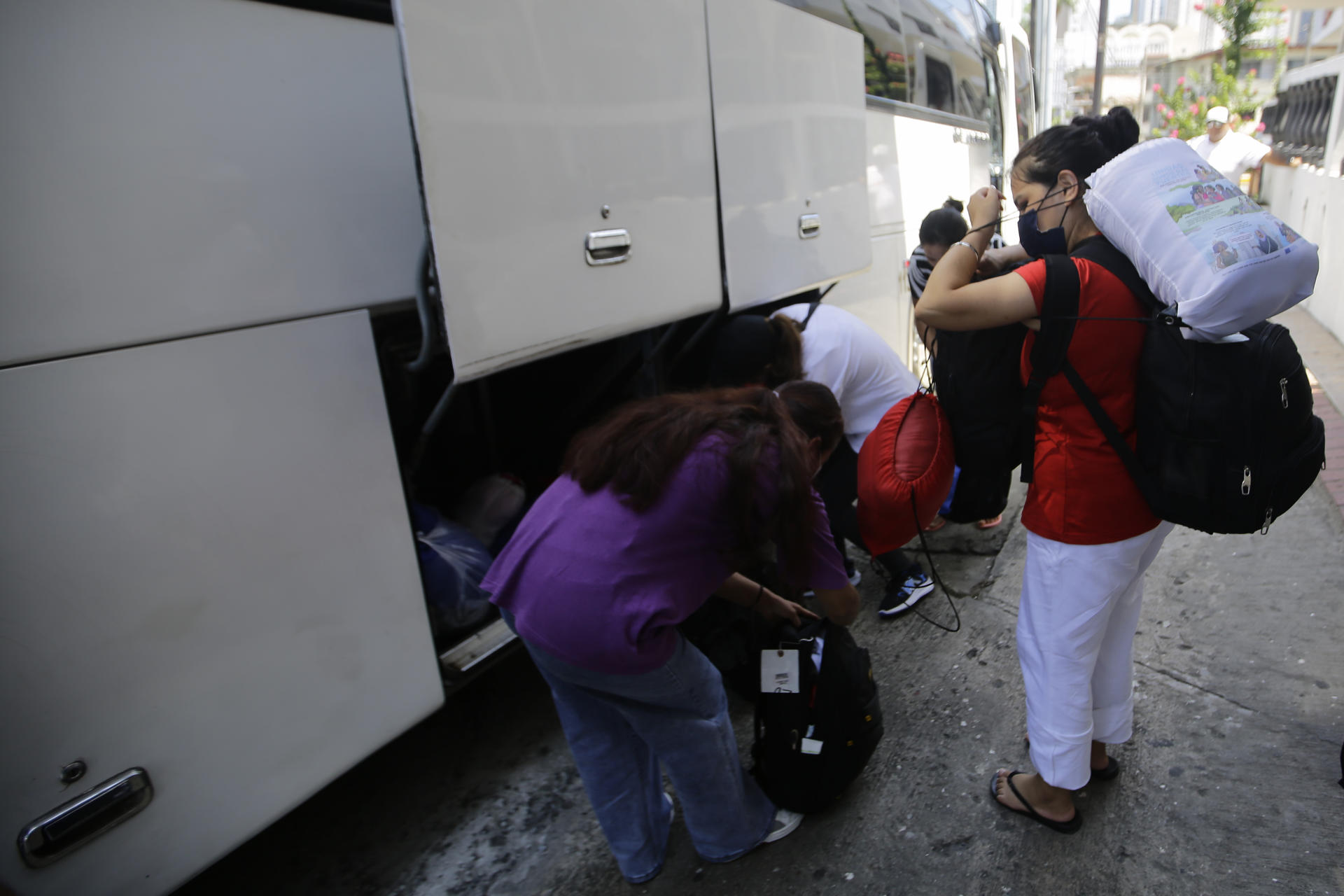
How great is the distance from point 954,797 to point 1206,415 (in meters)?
1.33

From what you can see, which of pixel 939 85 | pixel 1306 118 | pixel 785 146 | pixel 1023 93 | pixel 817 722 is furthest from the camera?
pixel 1306 118

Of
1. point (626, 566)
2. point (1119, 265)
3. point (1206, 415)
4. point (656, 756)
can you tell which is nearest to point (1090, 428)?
point (1206, 415)

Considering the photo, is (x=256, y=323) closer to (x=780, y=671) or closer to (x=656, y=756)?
(x=656, y=756)

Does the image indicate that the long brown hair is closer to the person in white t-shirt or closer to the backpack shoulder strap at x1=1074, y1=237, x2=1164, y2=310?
the backpack shoulder strap at x1=1074, y1=237, x2=1164, y2=310

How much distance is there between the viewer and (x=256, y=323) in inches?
67.5

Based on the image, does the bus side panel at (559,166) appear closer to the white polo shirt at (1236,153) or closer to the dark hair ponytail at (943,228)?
the dark hair ponytail at (943,228)

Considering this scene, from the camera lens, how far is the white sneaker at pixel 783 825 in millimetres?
2297

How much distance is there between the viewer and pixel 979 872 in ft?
7.03

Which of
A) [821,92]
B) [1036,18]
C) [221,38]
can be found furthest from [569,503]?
[1036,18]

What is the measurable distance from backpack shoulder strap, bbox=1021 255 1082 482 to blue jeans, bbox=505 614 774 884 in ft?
3.34

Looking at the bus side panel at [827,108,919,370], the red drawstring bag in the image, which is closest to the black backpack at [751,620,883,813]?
the red drawstring bag

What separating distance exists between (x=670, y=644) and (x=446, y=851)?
1.14 m

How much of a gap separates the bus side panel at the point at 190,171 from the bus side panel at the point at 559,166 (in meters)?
0.31

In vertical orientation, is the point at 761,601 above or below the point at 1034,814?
above
